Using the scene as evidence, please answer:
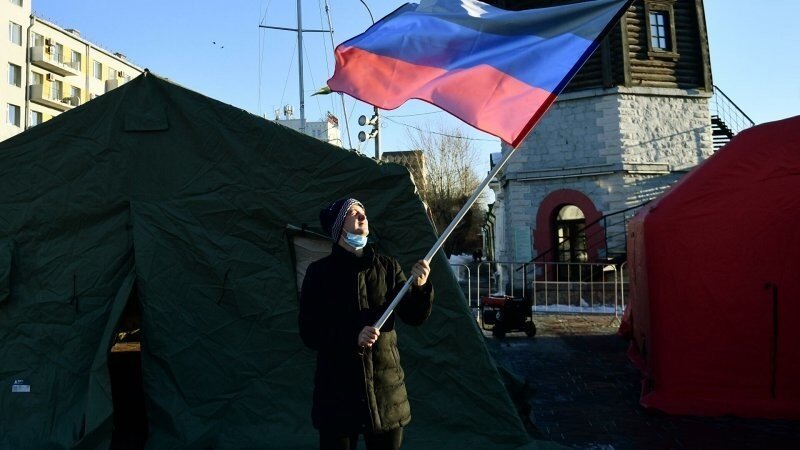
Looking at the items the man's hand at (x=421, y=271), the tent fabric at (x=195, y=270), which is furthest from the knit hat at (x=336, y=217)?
the tent fabric at (x=195, y=270)

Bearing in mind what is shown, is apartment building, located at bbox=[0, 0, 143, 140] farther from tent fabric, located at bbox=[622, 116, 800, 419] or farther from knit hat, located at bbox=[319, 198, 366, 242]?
knit hat, located at bbox=[319, 198, 366, 242]

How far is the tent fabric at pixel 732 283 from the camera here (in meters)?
5.75

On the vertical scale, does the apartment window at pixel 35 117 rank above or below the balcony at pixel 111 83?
below

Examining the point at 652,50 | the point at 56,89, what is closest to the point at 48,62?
the point at 56,89

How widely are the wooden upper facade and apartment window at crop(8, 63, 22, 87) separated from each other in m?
34.0

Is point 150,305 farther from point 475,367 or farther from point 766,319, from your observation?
point 766,319

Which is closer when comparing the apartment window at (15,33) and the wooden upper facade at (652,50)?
the wooden upper facade at (652,50)

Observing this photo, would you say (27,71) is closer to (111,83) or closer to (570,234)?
(111,83)

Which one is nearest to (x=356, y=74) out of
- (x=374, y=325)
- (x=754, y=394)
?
(x=374, y=325)

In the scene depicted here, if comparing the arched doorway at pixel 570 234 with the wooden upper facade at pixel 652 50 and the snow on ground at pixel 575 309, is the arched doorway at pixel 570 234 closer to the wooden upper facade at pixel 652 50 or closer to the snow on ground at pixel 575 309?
the snow on ground at pixel 575 309

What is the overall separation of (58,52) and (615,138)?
4107 cm

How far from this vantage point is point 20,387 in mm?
4902

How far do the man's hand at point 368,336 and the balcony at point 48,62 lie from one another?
45.3 m

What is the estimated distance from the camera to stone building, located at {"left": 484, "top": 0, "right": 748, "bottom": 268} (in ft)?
59.4
